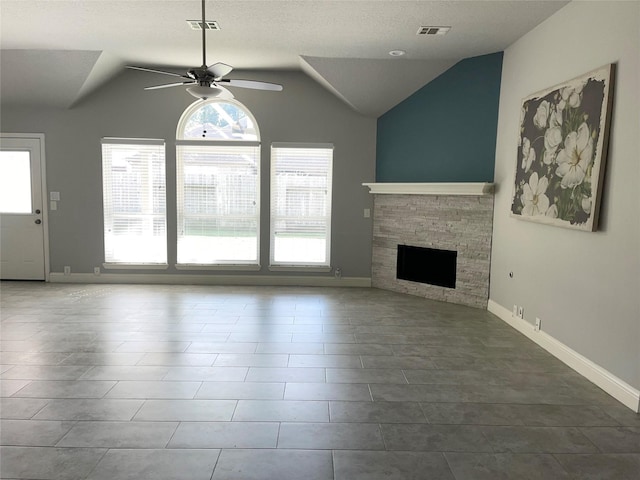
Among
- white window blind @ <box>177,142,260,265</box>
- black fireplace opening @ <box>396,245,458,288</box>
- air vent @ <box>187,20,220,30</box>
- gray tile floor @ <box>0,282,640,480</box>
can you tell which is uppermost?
air vent @ <box>187,20,220,30</box>

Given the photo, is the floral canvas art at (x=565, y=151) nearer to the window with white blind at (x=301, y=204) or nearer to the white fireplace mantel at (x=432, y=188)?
the white fireplace mantel at (x=432, y=188)

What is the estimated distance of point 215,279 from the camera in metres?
6.80

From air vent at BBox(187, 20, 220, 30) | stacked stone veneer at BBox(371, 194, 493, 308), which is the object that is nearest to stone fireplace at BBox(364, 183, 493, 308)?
stacked stone veneer at BBox(371, 194, 493, 308)

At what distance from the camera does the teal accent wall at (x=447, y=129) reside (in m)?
Answer: 5.49

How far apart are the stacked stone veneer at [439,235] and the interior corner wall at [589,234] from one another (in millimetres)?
476

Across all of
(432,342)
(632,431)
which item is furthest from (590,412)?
(432,342)

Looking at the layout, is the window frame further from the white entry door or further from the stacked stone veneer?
the stacked stone veneer

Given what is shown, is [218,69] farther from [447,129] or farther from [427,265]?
[427,265]

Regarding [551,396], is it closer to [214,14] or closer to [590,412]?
[590,412]

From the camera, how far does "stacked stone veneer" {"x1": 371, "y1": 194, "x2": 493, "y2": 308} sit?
557 cm

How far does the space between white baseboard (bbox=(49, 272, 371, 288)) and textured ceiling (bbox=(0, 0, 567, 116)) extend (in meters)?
2.44

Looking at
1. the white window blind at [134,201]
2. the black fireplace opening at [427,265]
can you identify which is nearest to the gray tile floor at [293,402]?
the black fireplace opening at [427,265]

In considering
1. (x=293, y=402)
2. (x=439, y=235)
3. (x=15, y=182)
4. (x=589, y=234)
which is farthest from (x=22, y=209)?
(x=589, y=234)

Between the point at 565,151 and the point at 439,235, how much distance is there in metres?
2.27
